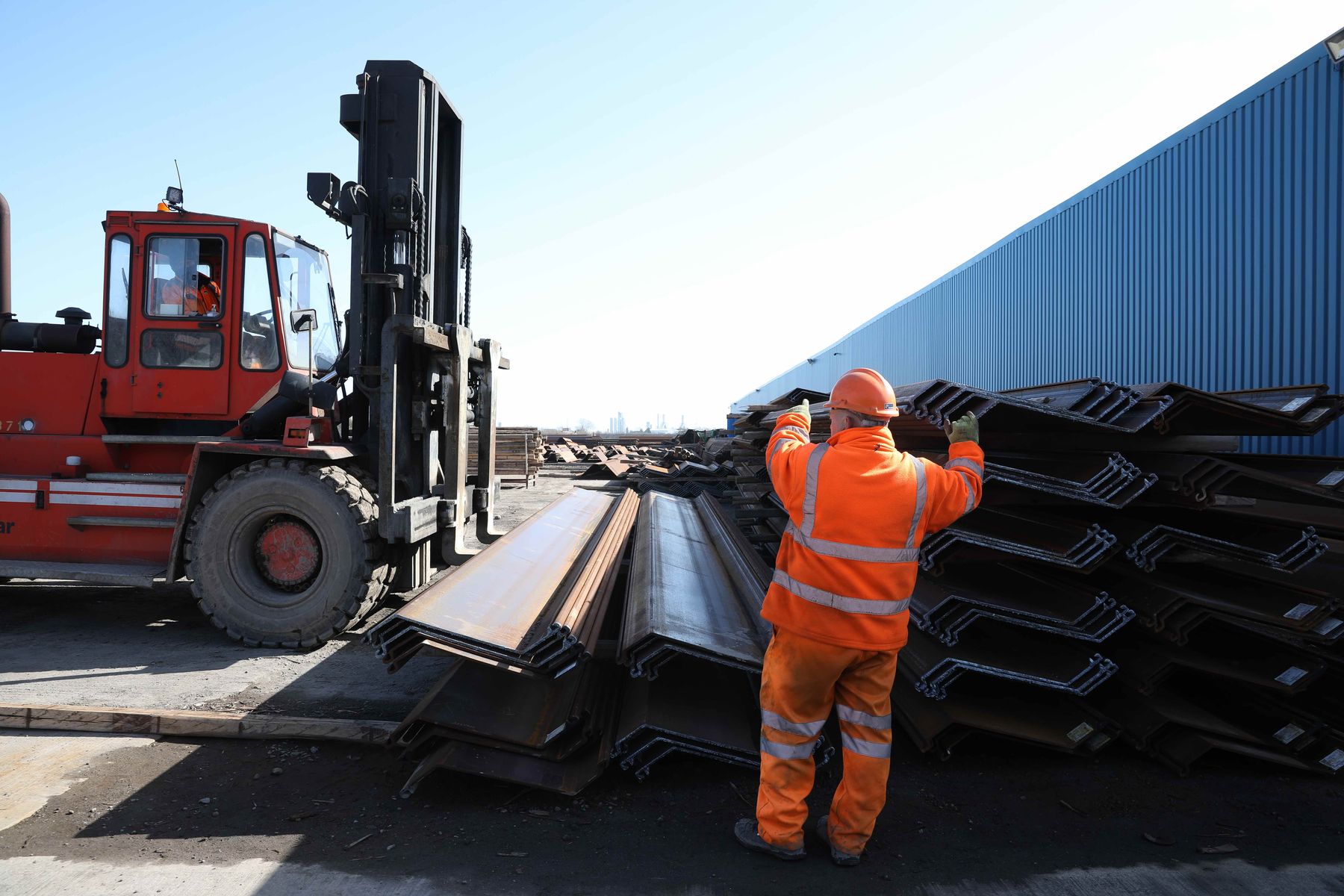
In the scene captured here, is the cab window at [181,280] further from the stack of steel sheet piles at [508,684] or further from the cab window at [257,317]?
the stack of steel sheet piles at [508,684]

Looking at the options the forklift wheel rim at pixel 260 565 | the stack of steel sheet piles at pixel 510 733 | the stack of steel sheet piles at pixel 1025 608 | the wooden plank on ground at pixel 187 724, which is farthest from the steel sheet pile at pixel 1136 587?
the forklift wheel rim at pixel 260 565

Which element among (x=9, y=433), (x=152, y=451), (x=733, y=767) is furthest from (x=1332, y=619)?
(x=9, y=433)

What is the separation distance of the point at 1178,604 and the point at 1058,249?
803 cm

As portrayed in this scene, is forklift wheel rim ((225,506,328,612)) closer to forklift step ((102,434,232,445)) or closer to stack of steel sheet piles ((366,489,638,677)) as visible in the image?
forklift step ((102,434,232,445))

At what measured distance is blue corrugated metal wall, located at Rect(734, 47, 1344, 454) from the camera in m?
5.89

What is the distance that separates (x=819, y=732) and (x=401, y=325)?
4.34m

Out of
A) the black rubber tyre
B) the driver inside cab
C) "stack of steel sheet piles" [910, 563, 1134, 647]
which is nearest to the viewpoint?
"stack of steel sheet piles" [910, 563, 1134, 647]

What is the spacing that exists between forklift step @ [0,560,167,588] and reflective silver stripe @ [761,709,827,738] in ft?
16.9

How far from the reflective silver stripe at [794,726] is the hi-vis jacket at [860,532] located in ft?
1.23

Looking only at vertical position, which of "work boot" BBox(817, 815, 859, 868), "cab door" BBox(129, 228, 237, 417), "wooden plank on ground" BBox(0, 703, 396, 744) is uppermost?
"cab door" BBox(129, 228, 237, 417)

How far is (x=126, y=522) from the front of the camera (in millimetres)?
6270

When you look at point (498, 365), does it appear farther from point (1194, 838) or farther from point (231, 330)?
point (1194, 838)

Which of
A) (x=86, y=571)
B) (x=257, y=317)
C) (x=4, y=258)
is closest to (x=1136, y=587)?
(x=257, y=317)

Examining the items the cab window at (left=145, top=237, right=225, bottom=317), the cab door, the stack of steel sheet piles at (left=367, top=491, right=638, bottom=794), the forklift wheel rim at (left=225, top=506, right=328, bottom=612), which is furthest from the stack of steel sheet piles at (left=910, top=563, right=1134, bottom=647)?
the cab window at (left=145, top=237, right=225, bottom=317)
